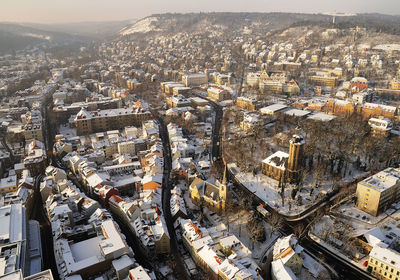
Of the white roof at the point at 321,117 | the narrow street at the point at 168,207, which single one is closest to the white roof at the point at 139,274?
the narrow street at the point at 168,207

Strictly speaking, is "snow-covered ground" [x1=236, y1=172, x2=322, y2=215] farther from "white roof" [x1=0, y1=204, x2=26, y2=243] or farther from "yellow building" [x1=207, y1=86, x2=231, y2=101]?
"yellow building" [x1=207, y1=86, x2=231, y2=101]

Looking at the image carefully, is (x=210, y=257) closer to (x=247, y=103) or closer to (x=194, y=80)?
(x=247, y=103)

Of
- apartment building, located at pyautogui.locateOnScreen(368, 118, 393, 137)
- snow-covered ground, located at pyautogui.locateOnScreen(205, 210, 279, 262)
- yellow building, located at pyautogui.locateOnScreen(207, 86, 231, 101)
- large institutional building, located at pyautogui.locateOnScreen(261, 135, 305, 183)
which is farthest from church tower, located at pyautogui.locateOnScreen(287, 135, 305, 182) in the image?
→ yellow building, located at pyautogui.locateOnScreen(207, 86, 231, 101)

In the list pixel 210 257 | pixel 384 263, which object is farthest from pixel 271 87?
pixel 210 257

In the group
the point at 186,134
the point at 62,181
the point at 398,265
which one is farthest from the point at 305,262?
the point at 186,134

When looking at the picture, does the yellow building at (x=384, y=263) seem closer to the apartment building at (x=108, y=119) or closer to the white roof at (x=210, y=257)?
the white roof at (x=210, y=257)

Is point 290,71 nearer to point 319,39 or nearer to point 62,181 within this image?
point 319,39
